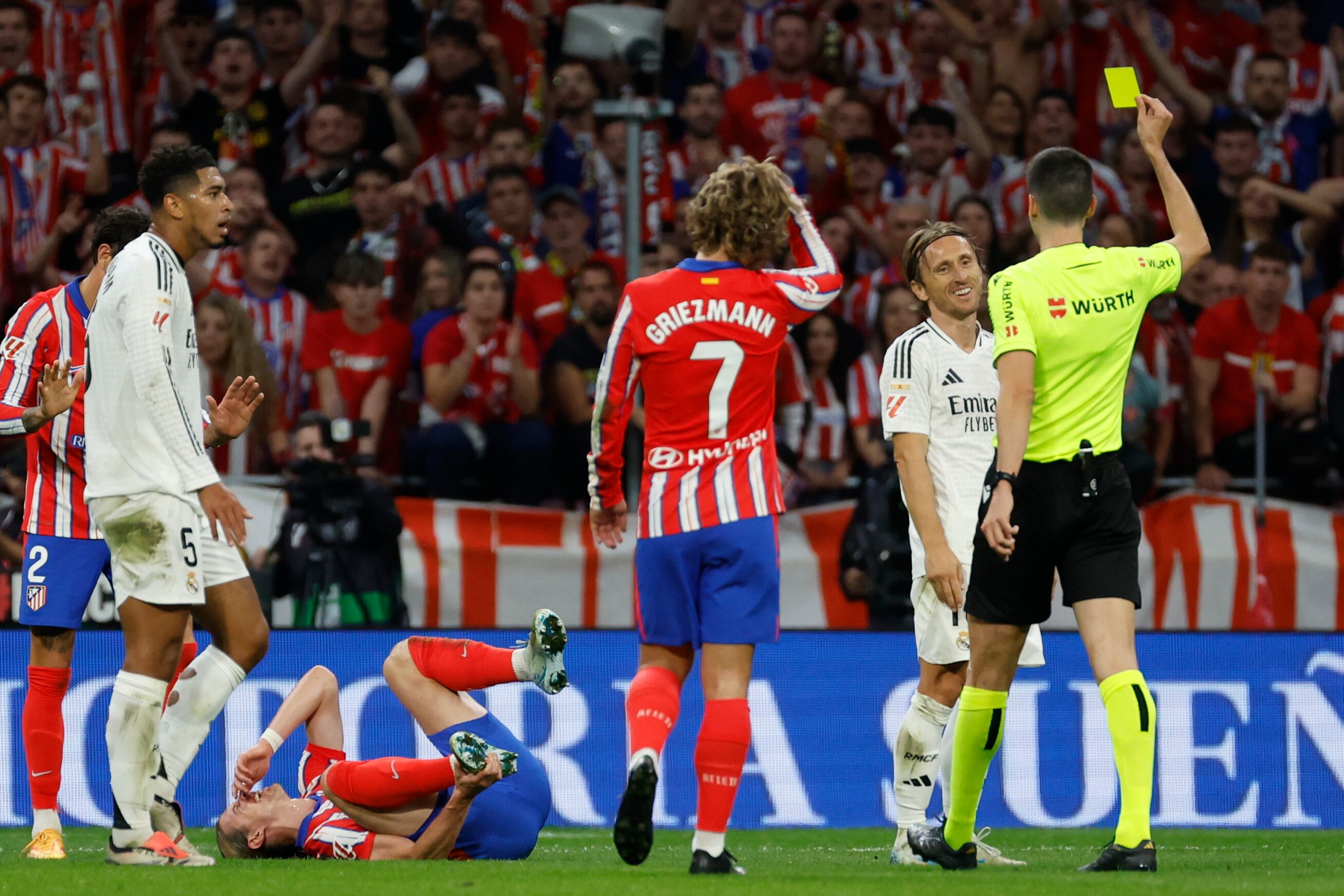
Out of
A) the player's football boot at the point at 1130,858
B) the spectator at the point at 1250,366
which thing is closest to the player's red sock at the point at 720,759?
the player's football boot at the point at 1130,858

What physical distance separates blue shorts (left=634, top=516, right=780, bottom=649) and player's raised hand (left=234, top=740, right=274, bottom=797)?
1780 mm

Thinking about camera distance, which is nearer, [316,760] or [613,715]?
[316,760]

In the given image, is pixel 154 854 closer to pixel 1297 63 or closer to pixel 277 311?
pixel 277 311

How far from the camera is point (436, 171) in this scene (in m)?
13.2

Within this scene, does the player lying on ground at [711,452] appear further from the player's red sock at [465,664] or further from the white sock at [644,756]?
the player's red sock at [465,664]

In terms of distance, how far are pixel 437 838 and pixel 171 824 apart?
3.03 feet

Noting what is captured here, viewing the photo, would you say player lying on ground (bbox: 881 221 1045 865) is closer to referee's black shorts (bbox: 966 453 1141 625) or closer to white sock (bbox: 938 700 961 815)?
white sock (bbox: 938 700 961 815)

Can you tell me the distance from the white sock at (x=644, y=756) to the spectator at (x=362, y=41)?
8.88 meters

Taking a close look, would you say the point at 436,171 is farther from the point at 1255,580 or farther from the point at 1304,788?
the point at 1304,788

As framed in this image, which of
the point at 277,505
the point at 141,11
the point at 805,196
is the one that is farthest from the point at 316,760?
the point at 141,11

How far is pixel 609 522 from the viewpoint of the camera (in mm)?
6168

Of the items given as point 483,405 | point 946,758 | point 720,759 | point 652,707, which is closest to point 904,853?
point 946,758

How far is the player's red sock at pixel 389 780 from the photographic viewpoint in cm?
652

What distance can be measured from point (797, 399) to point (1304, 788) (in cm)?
406
